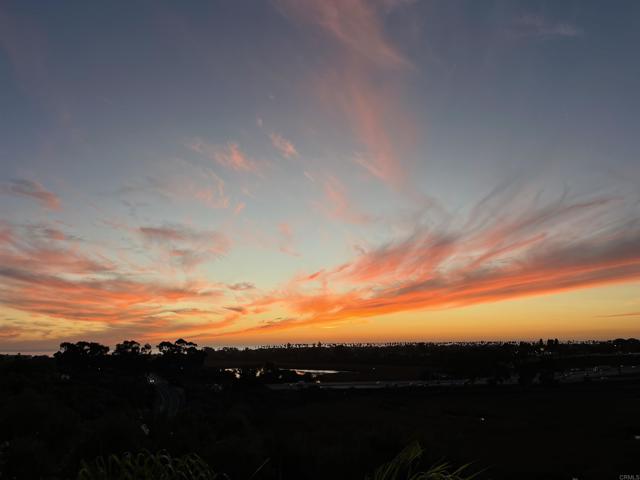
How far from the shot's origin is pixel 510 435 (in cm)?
5053

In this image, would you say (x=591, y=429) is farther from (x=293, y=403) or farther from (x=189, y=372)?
(x=189, y=372)

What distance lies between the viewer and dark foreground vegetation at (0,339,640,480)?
13.8 m

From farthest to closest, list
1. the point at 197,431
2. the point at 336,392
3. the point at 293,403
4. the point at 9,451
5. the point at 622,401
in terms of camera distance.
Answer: the point at 336,392 → the point at 293,403 → the point at 622,401 → the point at 197,431 → the point at 9,451

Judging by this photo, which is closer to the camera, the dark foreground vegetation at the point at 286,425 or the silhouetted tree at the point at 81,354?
the dark foreground vegetation at the point at 286,425

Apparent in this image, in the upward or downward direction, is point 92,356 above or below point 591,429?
above

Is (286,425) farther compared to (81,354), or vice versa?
(81,354)

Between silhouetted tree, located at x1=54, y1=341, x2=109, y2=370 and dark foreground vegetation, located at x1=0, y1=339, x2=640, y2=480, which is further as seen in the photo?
silhouetted tree, located at x1=54, y1=341, x2=109, y2=370

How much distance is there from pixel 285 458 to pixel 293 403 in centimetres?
6615

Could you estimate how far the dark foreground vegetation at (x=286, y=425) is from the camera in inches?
543

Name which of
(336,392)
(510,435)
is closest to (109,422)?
(510,435)

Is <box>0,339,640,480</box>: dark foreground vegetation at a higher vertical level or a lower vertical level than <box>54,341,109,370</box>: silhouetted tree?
lower

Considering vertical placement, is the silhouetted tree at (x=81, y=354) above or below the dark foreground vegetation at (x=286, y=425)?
above

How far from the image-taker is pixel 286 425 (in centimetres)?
4703

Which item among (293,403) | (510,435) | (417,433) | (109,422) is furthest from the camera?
(293,403)
